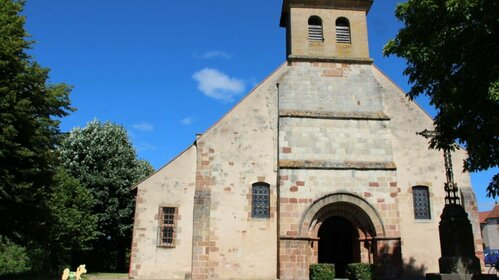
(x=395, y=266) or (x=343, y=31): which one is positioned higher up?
(x=343, y=31)

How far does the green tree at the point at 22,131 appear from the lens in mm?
13469

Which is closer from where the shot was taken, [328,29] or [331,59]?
[331,59]

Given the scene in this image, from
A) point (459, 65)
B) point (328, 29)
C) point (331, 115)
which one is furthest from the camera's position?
point (328, 29)

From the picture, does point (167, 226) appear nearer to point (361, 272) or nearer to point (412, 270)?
point (361, 272)

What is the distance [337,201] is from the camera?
18.2 m

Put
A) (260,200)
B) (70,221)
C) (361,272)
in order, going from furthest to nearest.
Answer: (70,221)
(260,200)
(361,272)

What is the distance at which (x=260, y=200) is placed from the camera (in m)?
18.6

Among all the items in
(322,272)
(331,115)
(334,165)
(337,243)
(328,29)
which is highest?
(328,29)

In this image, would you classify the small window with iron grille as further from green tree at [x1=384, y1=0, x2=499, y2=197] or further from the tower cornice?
the tower cornice

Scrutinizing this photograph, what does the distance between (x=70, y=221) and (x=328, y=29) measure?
659 inches

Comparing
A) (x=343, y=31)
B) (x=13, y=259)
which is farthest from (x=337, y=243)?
(x=13, y=259)

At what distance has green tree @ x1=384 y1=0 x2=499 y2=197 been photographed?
970 cm

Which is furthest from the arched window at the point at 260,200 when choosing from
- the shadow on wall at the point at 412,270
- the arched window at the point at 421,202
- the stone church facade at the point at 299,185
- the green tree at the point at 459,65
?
the green tree at the point at 459,65

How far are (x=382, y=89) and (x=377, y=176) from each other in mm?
4358
